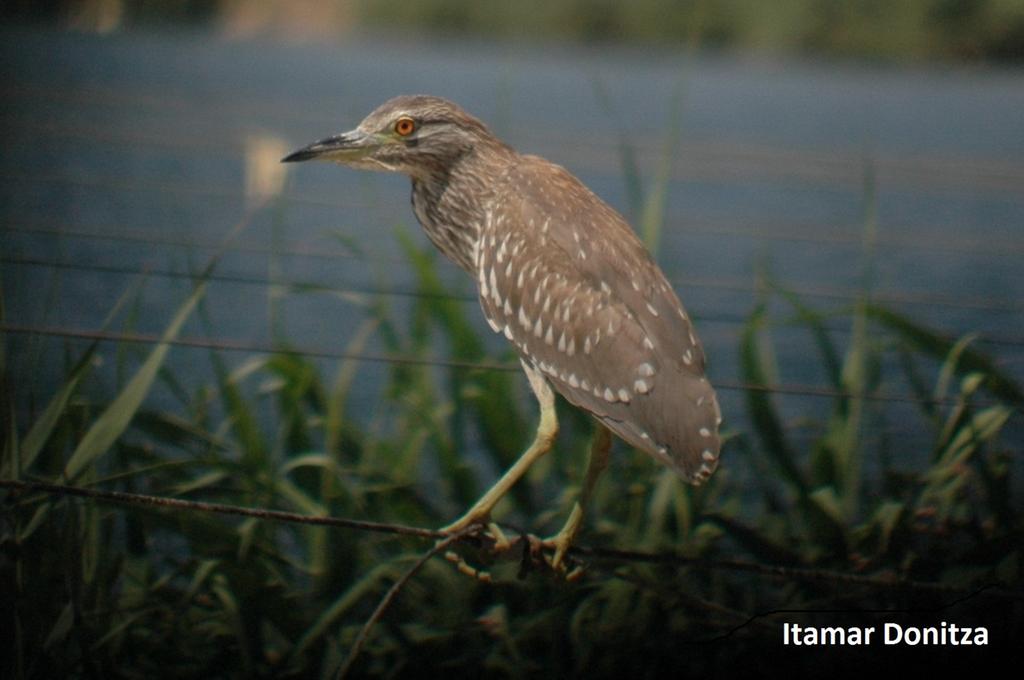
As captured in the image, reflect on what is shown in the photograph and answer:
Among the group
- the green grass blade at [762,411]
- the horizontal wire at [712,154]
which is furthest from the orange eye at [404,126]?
the horizontal wire at [712,154]

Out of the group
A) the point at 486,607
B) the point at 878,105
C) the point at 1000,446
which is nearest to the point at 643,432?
the point at 486,607

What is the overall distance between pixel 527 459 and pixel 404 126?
39cm

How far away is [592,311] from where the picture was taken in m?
1.52

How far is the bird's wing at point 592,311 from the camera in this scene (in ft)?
4.59

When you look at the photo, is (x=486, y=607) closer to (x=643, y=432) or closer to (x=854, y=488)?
(x=854, y=488)

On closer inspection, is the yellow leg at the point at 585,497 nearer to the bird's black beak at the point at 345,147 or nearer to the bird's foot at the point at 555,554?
the bird's foot at the point at 555,554

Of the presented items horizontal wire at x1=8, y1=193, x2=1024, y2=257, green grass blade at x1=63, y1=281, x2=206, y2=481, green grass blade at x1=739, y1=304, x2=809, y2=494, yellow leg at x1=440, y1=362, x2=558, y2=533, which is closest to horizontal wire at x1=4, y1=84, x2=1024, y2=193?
horizontal wire at x1=8, y1=193, x2=1024, y2=257

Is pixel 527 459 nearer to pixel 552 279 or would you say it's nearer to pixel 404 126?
pixel 552 279

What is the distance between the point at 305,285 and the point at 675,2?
2.56m

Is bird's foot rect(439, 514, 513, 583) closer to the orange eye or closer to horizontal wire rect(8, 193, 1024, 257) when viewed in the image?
the orange eye

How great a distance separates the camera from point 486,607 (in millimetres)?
2209

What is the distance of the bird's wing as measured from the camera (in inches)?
55.1

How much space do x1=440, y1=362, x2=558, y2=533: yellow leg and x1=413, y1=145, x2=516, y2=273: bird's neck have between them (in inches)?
6.7

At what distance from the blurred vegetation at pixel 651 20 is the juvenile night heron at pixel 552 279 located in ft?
2.15
